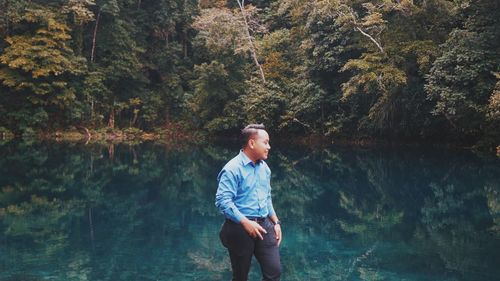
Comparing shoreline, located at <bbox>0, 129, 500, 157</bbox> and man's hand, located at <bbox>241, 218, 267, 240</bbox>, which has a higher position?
man's hand, located at <bbox>241, 218, 267, 240</bbox>

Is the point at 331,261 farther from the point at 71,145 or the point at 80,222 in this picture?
the point at 71,145

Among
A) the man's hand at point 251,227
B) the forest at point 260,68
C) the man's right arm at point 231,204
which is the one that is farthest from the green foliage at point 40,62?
the man's hand at point 251,227

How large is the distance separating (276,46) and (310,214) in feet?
66.1

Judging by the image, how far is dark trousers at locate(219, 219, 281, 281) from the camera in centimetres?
379

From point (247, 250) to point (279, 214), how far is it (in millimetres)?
6456

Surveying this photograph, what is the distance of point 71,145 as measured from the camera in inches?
958

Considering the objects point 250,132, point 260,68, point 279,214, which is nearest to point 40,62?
point 260,68

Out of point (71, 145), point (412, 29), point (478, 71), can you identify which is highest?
point (412, 29)

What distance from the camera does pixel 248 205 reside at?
386 centimetres

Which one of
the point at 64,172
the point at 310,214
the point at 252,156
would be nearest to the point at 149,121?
the point at 64,172

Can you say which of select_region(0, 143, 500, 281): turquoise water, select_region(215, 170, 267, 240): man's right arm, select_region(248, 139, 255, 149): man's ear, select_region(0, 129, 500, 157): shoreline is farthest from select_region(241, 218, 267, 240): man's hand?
select_region(0, 129, 500, 157): shoreline

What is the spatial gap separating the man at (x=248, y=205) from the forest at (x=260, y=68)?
47.7 feet

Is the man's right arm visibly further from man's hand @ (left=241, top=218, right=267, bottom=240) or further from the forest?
the forest

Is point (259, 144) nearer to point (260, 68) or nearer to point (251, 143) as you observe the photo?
point (251, 143)
